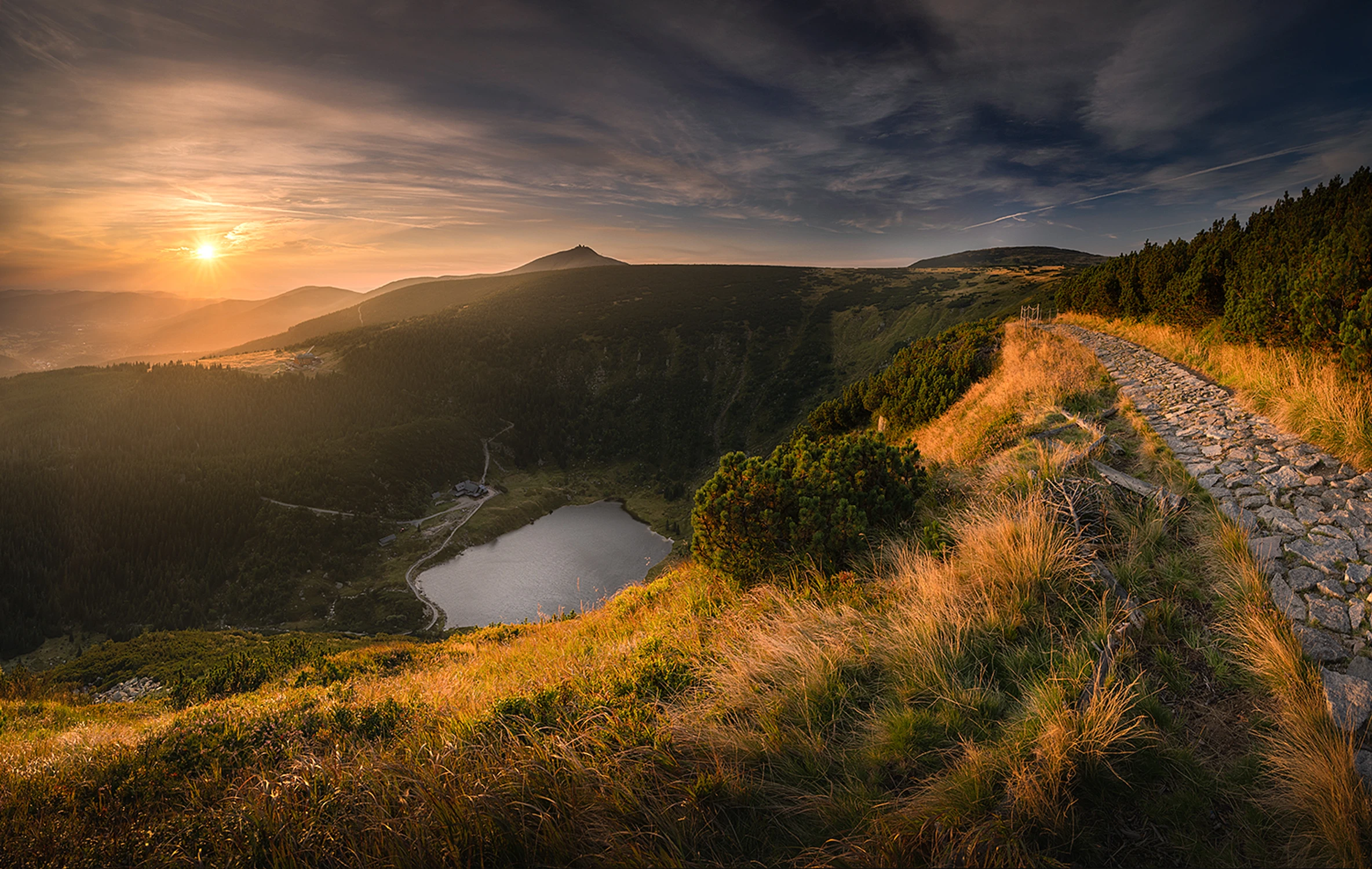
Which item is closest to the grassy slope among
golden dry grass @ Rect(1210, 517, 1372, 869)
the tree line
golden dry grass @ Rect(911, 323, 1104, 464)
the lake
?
golden dry grass @ Rect(1210, 517, 1372, 869)

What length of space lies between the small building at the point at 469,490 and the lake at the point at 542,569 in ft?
31.9

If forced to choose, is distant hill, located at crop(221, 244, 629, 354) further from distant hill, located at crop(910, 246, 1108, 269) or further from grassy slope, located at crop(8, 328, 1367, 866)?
grassy slope, located at crop(8, 328, 1367, 866)

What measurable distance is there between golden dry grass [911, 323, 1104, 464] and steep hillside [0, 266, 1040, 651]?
1447 inches

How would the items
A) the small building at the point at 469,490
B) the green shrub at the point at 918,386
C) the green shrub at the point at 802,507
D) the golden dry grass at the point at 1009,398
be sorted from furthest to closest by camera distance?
the small building at the point at 469,490, the green shrub at the point at 918,386, the golden dry grass at the point at 1009,398, the green shrub at the point at 802,507

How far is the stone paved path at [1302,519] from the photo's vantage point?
131 inches

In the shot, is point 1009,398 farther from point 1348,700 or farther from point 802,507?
point 1348,700

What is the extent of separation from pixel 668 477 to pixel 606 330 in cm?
3638

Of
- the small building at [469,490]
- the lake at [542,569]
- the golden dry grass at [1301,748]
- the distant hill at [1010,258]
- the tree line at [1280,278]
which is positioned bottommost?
the lake at [542,569]

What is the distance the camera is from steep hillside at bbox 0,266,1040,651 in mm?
41094

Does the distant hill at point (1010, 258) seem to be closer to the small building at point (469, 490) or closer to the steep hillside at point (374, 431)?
the steep hillside at point (374, 431)

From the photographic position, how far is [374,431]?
60531mm

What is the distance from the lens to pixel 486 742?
12.4 feet

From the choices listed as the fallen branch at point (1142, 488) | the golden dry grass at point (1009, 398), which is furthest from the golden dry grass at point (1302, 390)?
the golden dry grass at point (1009, 398)

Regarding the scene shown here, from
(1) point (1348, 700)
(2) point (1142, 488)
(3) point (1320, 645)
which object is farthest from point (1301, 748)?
(2) point (1142, 488)
